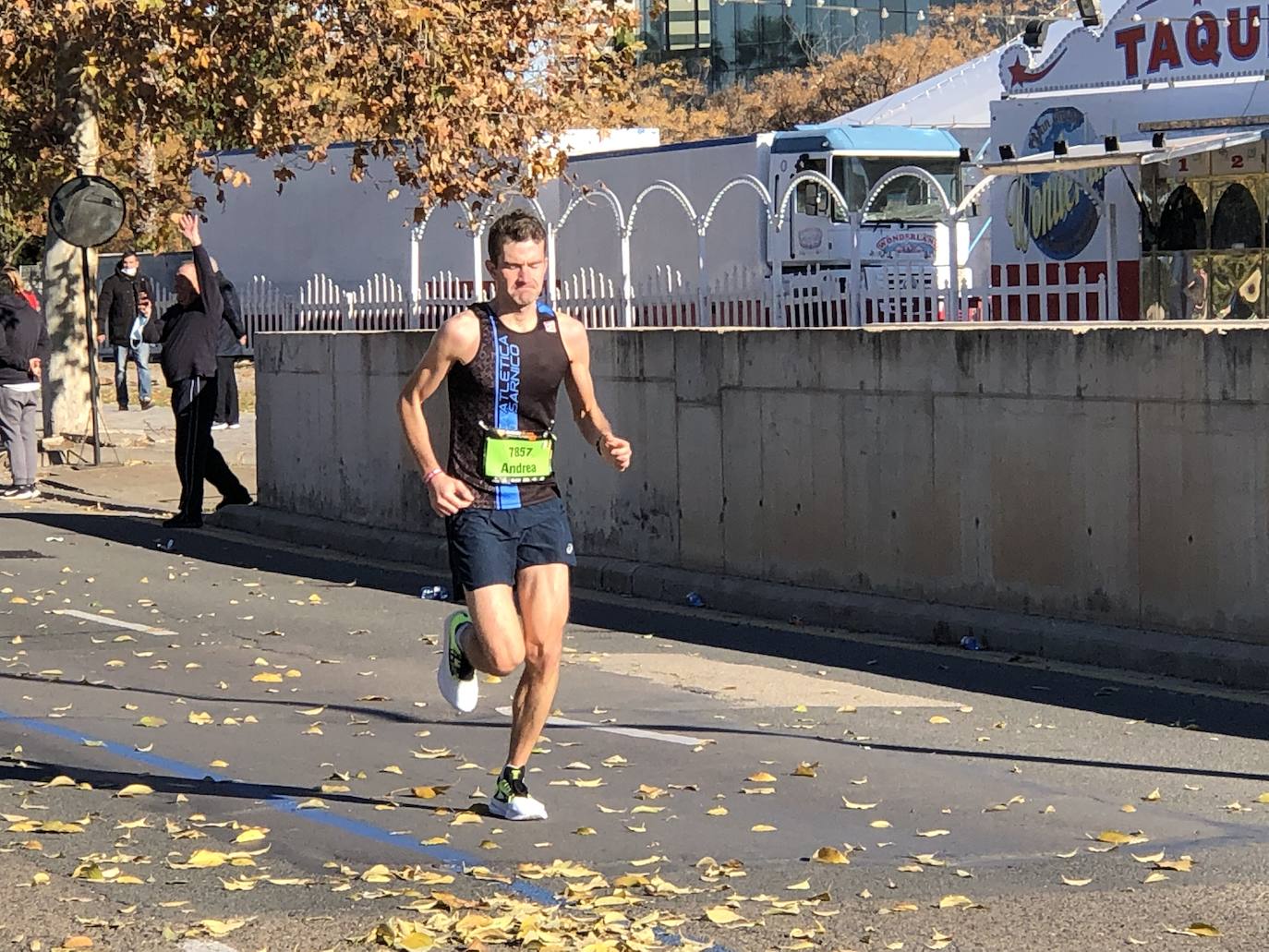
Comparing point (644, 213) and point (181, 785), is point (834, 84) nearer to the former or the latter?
point (644, 213)

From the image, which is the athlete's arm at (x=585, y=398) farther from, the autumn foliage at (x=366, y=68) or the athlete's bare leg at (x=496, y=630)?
the autumn foliage at (x=366, y=68)

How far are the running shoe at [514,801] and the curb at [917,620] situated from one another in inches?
161

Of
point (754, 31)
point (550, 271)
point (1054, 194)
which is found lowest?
point (550, 271)

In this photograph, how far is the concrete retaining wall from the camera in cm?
1053

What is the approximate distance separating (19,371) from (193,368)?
2876mm

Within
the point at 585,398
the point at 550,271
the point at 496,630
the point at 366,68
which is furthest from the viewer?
the point at 366,68

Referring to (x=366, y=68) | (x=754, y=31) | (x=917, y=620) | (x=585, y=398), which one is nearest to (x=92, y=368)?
(x=366, y=68)

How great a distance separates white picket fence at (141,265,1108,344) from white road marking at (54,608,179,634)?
387 centimetres

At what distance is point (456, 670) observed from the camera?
7398 millimetres

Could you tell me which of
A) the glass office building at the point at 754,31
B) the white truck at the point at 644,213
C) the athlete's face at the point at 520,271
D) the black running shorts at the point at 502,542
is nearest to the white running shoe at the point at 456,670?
the black running shorts at the point at 502,542

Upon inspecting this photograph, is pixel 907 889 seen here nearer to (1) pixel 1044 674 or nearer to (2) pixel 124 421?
(1) pixel 1044 674

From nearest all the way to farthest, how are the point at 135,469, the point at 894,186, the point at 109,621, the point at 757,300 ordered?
1. the point at 109,621
2. the point at 757,300
3. the point at 135,469
4. the point at 894,186

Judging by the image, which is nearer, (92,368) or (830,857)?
(830,857)

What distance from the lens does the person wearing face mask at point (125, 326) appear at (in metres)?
30.2
